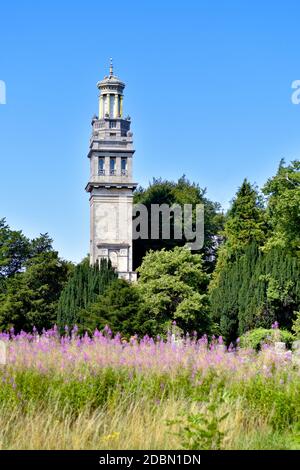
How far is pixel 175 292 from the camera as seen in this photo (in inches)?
1462

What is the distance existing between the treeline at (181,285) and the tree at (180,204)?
13365 mm

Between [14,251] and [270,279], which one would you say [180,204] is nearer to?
[14,251]

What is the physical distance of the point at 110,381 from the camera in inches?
451

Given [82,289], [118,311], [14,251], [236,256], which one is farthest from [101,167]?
[118,311]

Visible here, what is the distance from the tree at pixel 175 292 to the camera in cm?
3612

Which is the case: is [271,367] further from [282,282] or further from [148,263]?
[282,282]

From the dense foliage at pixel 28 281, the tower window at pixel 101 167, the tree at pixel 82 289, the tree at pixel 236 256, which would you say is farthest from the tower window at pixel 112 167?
the tree at pixel 82 289

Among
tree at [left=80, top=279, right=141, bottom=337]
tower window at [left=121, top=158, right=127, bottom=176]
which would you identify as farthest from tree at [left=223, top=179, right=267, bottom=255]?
tree at [left=80, top=279, right=141, bottom=337]

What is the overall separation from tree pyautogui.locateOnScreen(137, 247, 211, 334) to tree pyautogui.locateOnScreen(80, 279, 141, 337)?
7.83 m

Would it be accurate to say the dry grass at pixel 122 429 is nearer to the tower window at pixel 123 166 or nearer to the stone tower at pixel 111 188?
the stone tower at pixel 111 188

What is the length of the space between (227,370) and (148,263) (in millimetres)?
26247
